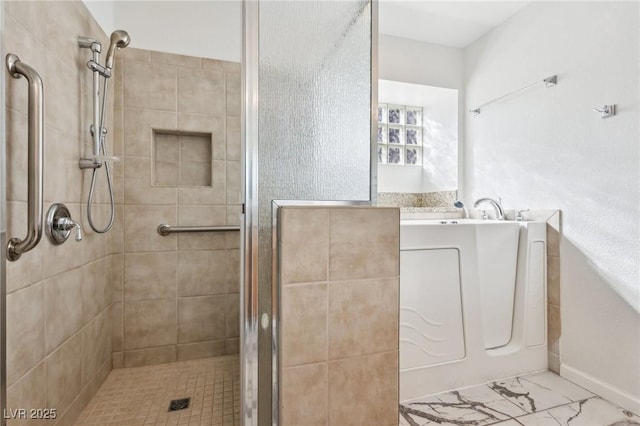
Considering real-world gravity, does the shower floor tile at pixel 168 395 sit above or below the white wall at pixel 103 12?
below

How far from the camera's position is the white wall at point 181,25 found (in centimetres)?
188

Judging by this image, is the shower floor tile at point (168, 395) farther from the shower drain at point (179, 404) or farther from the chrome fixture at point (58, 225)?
→ the chrome fixture at point (58, 225)

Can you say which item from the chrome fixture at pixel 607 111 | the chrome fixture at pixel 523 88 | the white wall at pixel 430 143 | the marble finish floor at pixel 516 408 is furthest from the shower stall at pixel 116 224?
the chrome fixture at pixel 607 111

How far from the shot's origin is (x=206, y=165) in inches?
80.7

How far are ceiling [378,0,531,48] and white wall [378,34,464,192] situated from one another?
0.06m

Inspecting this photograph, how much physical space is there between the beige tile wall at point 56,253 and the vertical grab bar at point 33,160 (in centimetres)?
4

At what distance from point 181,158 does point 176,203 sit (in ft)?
0.95

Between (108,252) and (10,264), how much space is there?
0.83 m

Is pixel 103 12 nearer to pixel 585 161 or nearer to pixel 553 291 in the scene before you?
pixel 585 161

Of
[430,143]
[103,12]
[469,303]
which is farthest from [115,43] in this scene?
[430,143]

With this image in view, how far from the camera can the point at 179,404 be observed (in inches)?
59.3

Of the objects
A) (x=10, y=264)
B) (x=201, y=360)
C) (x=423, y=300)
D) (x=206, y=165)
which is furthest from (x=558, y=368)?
(x=10, y=264)

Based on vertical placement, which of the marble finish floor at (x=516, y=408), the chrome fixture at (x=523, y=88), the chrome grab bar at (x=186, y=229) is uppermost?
the chrome fixture at (x=523, y=88)

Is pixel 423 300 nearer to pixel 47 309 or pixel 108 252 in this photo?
pixel 47 309
